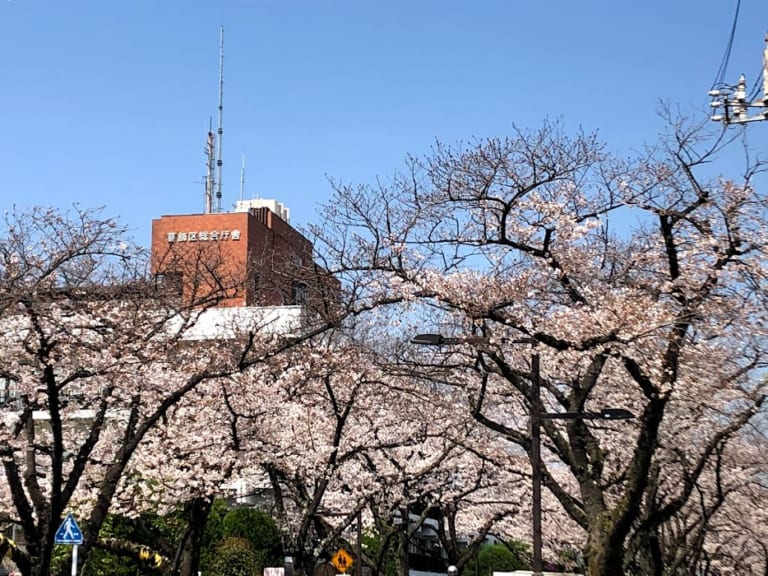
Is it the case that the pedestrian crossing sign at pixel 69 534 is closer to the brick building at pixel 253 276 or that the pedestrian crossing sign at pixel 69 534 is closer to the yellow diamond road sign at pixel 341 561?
the brick building at pixel 253 276

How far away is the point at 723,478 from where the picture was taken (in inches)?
967

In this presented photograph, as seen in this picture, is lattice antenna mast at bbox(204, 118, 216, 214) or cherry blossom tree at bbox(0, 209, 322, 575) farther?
lattice antenna mast at bbox(204, 118, 216, 214)

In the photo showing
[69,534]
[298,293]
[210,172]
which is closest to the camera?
[69,534]

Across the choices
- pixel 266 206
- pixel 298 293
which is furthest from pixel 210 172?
pixel 298 293

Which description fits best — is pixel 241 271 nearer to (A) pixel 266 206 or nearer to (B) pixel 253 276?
(B) pixel 253 276

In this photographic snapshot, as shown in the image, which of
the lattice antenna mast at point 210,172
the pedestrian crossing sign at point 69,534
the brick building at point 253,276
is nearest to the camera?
the pedestrian crossing sign at point 69,534

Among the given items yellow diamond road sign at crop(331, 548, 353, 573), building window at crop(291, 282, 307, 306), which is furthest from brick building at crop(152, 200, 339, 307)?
yellow diamond road sign at crop(331, 548, 353, 573)

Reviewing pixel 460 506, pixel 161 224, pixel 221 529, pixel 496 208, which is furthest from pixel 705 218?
pixel 161 224

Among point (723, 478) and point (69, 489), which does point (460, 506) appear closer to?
point (723, 478)

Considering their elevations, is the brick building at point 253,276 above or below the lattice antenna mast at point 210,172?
below

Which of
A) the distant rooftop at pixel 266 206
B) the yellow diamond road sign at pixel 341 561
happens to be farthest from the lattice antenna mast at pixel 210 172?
the yellow diamond road sign at pixel 341 561

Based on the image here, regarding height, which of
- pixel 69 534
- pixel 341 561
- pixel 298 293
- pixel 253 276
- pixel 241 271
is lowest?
pixel 341 561

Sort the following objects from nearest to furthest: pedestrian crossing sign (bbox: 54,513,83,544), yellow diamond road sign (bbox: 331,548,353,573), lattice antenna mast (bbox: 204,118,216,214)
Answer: pedestrian crossing sign (bbox: 54,513,83,544)
yellow diamond road sign (bbox: 331,548,353,573)
lattice antenna mast (bbox: 204,118,216,214)

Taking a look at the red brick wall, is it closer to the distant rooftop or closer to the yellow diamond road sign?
the yellow diamond road sign
